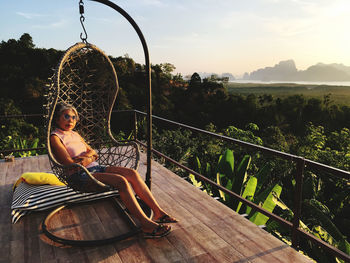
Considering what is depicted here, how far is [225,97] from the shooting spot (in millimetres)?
23281

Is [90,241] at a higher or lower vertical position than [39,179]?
lower

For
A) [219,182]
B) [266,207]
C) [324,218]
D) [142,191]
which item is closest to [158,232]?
[142,191]

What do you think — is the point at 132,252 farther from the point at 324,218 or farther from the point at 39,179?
the point at 324,218

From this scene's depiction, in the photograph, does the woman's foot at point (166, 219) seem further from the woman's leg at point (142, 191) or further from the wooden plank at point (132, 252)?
the wooden plank at point (132, 252)

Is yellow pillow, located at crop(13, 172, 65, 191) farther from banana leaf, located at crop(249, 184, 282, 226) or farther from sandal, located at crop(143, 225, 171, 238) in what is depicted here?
banana leaf, located at crop(249, 184, 282, 226)

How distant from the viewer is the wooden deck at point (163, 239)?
6.31ft

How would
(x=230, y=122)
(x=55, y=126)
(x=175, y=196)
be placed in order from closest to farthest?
(x=55, y=126) → (x=175, y=196) → (x=230, y=122)

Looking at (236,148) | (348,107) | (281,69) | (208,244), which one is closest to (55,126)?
(208,244)

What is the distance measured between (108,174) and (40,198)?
860 millimetres

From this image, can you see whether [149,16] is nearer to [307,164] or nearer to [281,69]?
[307,164]

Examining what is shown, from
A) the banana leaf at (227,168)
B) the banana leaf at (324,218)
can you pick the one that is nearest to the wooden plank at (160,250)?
the banana leaf at (324,218)

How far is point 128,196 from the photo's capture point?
7.01 ft

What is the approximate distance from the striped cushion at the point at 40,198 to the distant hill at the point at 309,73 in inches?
2694

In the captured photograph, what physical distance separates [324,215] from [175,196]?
188 cm
